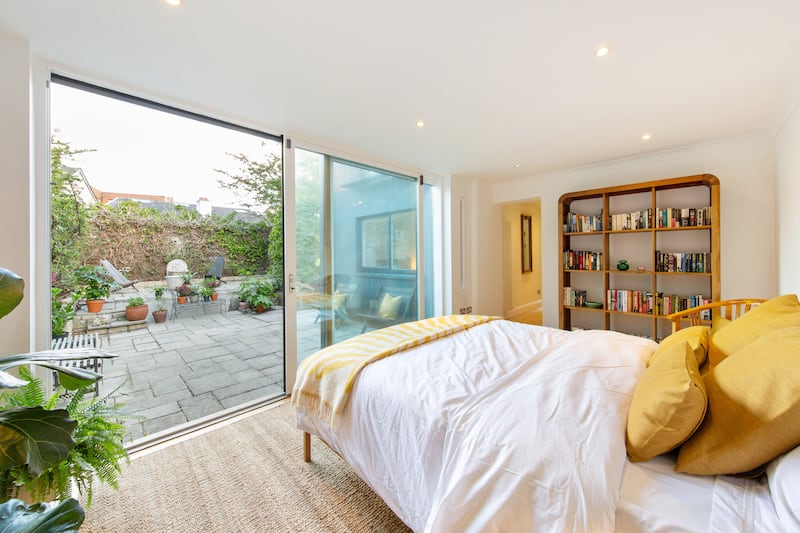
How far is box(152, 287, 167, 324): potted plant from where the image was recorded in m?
2.27

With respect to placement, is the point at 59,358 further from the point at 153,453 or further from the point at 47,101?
the point at 47,101

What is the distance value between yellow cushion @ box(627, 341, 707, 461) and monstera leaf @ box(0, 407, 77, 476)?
1.55 meters

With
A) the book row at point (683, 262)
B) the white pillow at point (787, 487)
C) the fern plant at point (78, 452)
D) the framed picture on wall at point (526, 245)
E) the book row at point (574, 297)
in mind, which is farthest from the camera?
the framed picture on wall at point (526, 245)

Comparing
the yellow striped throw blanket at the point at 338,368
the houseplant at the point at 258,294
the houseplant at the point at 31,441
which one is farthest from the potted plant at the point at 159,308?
the houseplant at the point at 31,441

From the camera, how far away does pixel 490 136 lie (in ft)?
9.86

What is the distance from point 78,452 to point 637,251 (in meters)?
4.92

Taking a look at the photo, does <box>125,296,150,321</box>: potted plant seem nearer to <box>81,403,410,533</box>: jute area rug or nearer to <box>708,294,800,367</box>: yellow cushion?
Answer: <box>81,403,410,533</box>: jute area rug

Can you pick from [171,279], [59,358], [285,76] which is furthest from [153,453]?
[285,76]

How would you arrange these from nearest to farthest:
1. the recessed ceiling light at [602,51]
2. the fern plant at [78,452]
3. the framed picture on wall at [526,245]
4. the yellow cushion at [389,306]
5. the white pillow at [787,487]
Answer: the white pillow at [787,487] < the fern plant at [78,452] < the recessed ceiling light at [602,51] < the yellow cushion at [389,306] < the framed picture on wall at [526,245]

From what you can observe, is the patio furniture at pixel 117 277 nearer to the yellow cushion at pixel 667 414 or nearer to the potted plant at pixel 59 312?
the potted plant at pixel 59 312

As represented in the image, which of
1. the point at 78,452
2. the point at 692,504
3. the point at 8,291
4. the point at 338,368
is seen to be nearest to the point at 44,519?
the point at 8,291

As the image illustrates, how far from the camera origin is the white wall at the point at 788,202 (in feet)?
7.50

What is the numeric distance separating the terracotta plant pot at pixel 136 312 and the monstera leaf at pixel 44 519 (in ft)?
5.37

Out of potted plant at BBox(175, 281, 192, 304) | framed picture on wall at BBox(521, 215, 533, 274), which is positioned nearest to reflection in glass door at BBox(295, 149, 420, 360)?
potted plant at BBox(175, 281, 192, 304)
